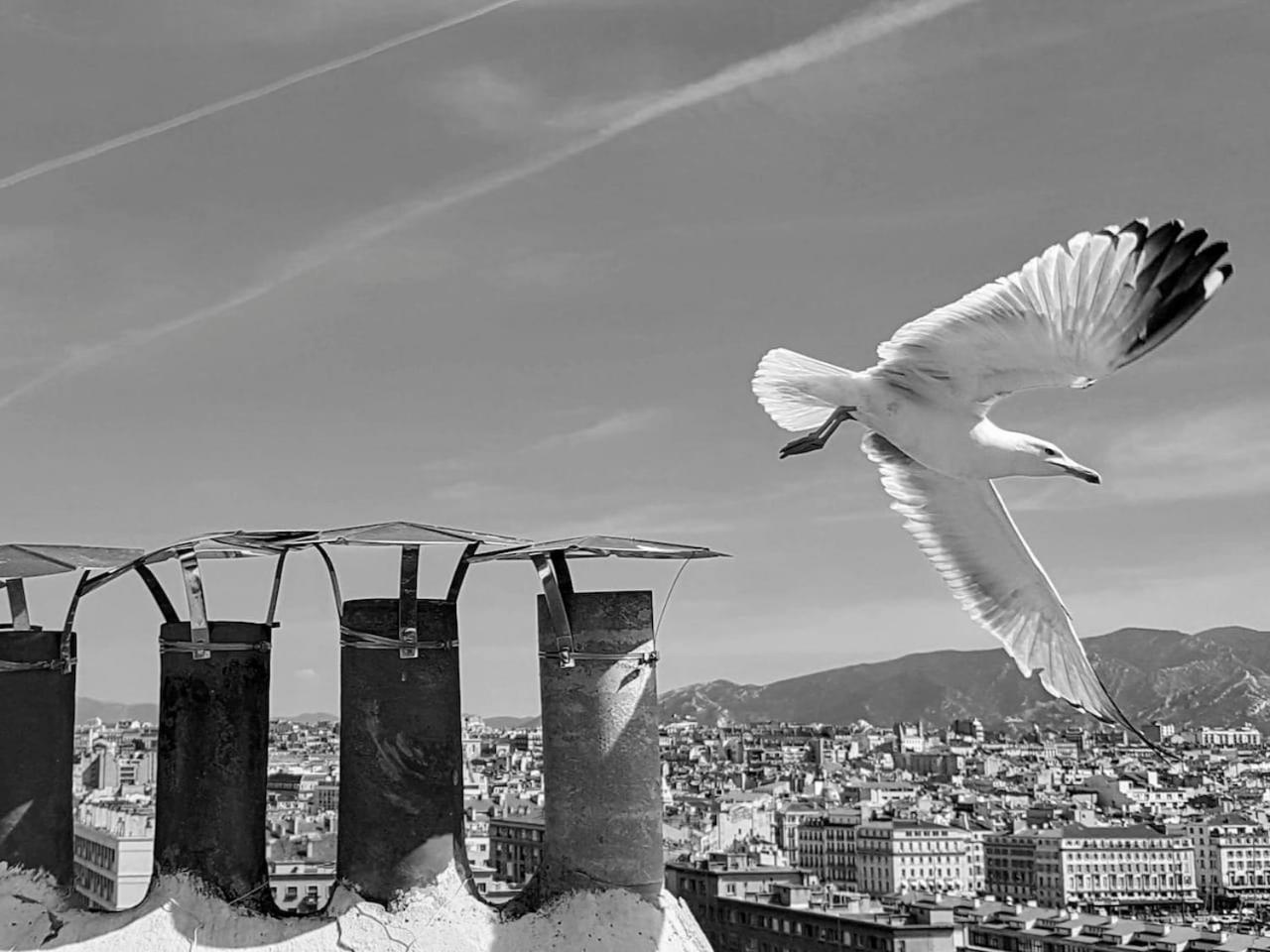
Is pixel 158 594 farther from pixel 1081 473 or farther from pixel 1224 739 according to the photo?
pixel 1224 739

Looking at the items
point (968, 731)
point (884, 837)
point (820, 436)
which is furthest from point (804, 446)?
point (968, 731)

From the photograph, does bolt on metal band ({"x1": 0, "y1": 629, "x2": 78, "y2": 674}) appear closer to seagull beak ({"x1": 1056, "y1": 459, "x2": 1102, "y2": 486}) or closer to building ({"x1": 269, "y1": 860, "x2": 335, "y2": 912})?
seagull beak ({"x1": 1056, "y1": 459, "x2": 1102, "y2": 486})

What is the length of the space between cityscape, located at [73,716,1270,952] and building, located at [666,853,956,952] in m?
0.08

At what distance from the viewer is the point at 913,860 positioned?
284 ft

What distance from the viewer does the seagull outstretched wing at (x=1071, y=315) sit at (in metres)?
4.70

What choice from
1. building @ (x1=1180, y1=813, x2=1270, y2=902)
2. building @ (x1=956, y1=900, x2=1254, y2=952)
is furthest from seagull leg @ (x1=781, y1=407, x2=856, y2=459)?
building @ (x1=1180, y1=813, x2=1270, y2=902)

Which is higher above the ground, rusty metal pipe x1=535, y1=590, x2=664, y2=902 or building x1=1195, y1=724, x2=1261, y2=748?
building x1=1195, y1=724, x2=1261, y2=748

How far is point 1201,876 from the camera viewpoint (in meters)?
93.0

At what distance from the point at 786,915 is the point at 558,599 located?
5333cm

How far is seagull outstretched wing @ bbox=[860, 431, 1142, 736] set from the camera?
5.61 m

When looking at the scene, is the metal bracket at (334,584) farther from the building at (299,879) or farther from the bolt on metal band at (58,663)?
the building at (299,879)

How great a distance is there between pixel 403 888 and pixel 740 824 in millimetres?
85081

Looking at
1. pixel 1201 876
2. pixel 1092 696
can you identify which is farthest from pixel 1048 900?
pixel 1092 696

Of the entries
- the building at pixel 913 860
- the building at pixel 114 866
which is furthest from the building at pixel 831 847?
the building at pixel 114 866
